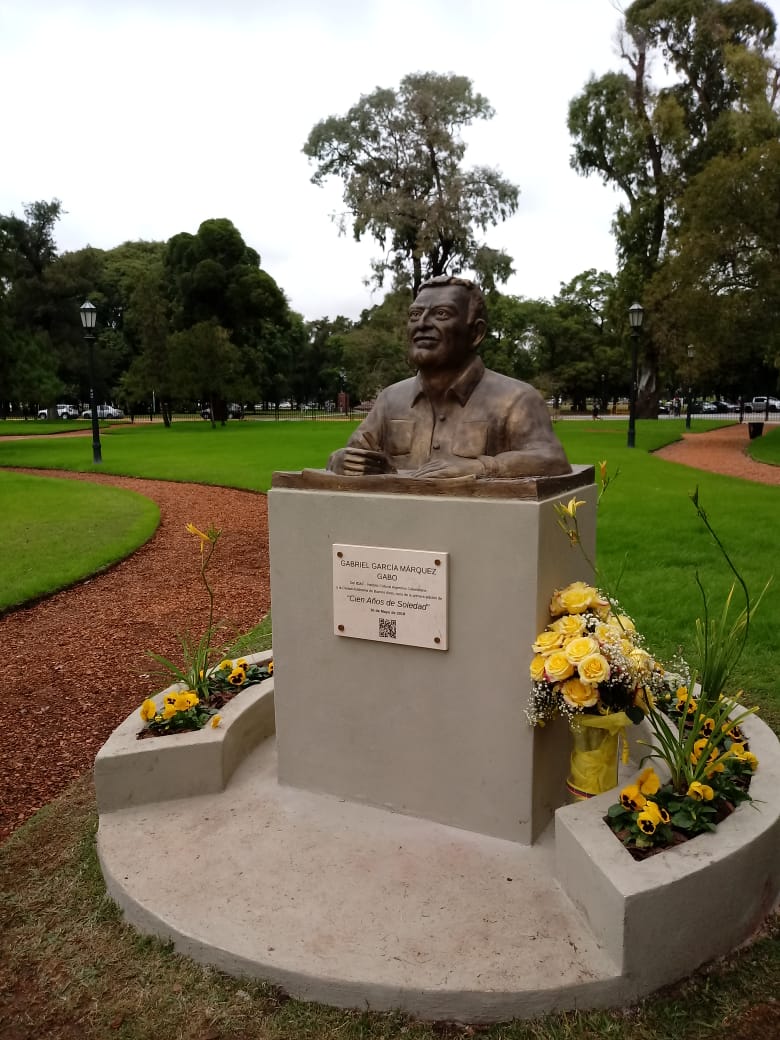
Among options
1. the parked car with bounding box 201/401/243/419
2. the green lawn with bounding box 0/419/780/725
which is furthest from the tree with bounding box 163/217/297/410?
the green lawn with bounding box 0/419/780/725

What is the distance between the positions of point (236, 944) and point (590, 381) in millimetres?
53002

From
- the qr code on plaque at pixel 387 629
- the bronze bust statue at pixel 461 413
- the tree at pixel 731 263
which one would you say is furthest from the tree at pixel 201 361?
the qr code on plaque at pixel 387 629

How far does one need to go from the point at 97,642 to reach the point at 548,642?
15.4 feet

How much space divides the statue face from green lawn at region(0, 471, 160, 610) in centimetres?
561

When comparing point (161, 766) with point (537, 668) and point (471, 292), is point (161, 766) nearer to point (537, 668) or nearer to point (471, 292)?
point (537, 668)

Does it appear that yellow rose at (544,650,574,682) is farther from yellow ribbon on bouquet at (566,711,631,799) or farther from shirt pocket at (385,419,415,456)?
shirt pocket at (385,419,415,456)

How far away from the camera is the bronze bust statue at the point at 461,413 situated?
3400 mm

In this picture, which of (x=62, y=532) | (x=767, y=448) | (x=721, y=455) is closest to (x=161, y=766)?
(x=62, y=532)

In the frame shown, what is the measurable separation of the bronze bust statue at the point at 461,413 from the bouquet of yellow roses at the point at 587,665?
67cm

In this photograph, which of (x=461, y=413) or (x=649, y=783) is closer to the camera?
(x=649, y=783)

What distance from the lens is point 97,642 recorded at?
6.42 meters

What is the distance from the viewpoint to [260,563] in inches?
361

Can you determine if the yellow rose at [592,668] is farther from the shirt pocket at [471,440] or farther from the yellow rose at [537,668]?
the shirt pocket at [471,440]

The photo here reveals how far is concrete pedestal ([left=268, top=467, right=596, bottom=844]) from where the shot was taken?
3115 mm
